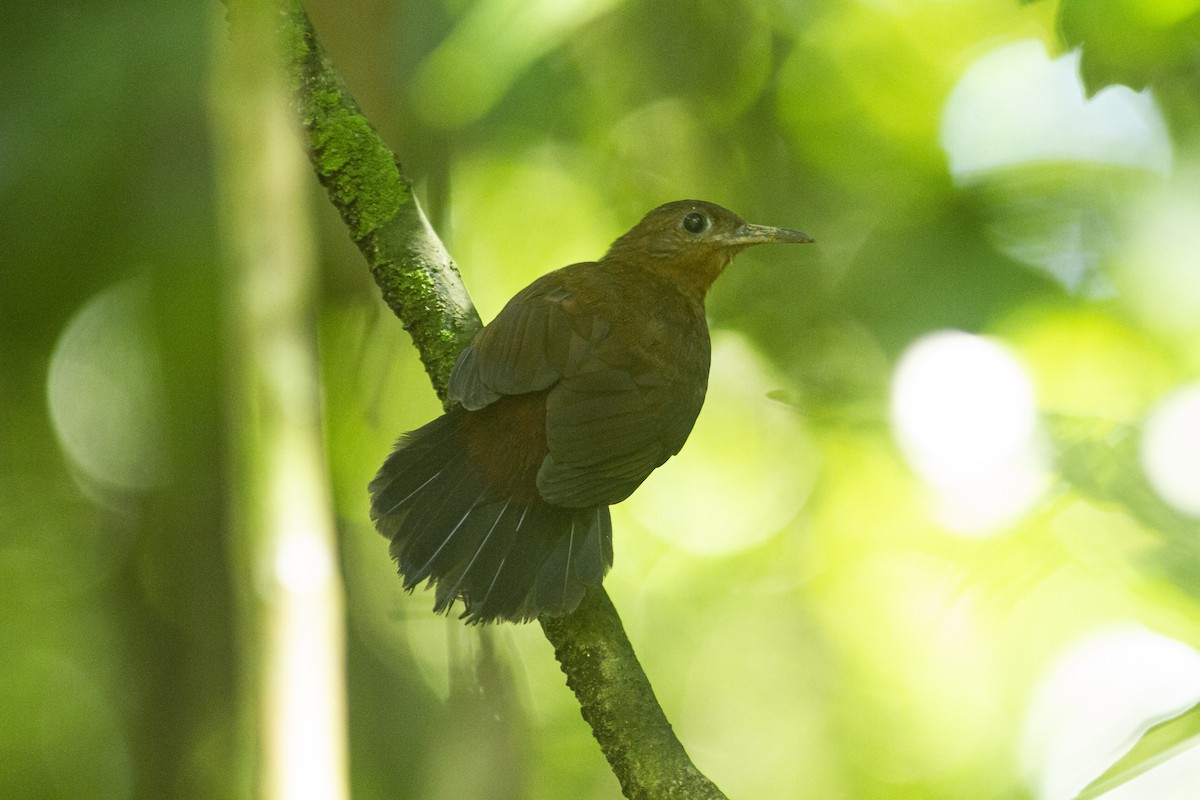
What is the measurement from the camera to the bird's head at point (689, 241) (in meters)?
2.68

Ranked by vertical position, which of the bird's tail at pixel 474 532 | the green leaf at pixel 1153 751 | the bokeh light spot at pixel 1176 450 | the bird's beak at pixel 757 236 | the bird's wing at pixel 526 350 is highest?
the bird's beak at pixel 757 236

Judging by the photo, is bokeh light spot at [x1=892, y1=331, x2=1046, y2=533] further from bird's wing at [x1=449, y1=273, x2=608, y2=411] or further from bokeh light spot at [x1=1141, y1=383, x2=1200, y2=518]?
bird's wing at [x1=449, y1=273, x2=608, y2=411]

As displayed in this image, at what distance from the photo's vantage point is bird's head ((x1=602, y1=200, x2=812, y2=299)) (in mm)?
2682

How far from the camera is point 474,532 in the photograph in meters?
2.06

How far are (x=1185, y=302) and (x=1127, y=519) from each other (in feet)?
3.76

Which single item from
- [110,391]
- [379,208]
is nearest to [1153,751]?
[379,208]

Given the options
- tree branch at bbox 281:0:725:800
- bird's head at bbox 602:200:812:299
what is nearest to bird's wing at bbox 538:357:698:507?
tree branch at bbox 281:0:725:800

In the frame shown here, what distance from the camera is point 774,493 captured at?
454 centimetres

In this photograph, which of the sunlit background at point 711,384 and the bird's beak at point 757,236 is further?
the sunlit background at point 711,384

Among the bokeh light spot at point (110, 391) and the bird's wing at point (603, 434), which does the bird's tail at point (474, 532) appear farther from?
the bokeh light spot at point (110, 391)

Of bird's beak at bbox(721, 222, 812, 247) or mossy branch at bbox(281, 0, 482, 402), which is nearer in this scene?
mossy branch at bbox(281, 0, 482, 402)

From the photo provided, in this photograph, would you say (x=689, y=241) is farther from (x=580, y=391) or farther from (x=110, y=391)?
(x=110, y=391)

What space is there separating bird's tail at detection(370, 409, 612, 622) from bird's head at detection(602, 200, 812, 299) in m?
0.79

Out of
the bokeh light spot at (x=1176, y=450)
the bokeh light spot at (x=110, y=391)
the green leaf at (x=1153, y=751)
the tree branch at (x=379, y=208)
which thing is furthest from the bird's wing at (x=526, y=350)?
the bokeh light spot at (x=110, y=391)
